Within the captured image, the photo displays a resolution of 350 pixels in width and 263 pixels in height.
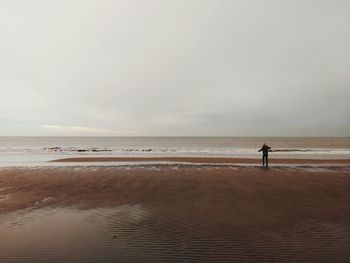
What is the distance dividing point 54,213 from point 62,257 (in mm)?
4063

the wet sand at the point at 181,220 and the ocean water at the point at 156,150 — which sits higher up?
the ocean water at the point at 156,150

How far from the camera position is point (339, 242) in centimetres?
668

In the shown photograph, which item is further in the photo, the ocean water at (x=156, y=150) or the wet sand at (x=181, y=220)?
the ocean water at (x=156, y=150)

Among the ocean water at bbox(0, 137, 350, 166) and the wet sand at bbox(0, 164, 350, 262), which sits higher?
the ocean water at bbox(0, 137, 350, 166)

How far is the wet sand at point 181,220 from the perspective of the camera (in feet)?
20.1

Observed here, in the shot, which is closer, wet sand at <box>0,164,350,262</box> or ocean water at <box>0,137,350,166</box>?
wet sand at <box>0,164,350,262</box>

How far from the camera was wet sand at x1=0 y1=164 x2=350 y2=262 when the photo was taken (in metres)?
6.14

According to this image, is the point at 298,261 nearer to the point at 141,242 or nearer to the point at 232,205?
the point at 141,242

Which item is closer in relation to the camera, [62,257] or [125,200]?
[62,257]

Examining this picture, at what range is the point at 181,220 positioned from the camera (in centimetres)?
859

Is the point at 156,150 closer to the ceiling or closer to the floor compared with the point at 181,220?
closer to the ceiling

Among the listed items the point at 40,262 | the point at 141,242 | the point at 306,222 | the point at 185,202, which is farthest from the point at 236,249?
the point at 185,202

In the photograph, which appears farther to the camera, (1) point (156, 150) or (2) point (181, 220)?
(1) point (156, 150)

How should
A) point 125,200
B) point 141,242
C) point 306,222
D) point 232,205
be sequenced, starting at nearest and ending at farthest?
point 141,242 → point 306,222 → point 232,205 → point 125,200
